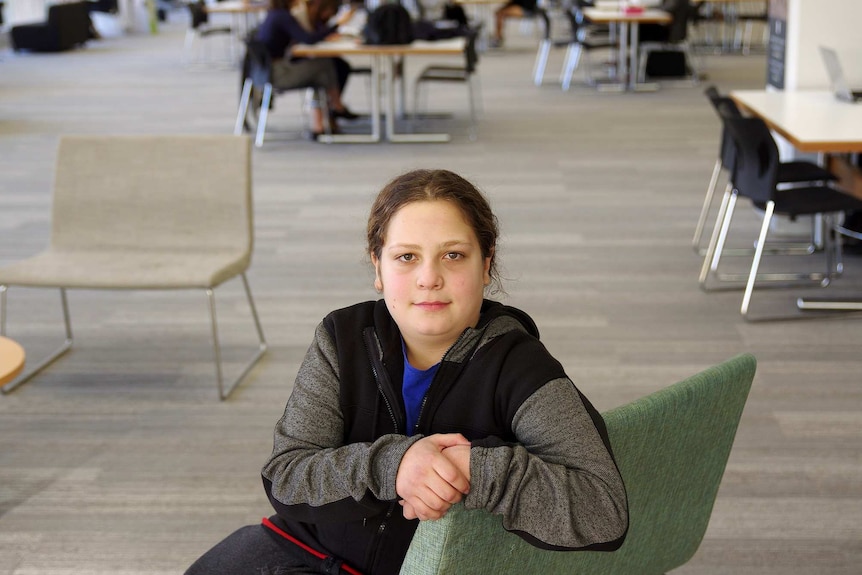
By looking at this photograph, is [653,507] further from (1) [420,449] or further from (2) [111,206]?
(2) [111,206]

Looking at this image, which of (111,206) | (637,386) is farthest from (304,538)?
(111,206)

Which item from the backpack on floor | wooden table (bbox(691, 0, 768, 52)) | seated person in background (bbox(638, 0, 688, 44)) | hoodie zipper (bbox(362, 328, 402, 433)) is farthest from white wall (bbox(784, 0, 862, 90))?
wooden table (bbox(691, 0, 768, 52))

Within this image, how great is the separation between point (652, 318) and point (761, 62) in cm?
911

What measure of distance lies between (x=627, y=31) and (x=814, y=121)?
732 cm

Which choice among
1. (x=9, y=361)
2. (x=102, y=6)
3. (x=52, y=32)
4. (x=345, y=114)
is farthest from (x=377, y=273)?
(x=102, y=6)

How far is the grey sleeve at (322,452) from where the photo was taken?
145cm

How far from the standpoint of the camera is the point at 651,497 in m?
1.59

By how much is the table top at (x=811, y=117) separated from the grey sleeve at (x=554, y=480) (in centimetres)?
304

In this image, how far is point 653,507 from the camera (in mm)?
1615

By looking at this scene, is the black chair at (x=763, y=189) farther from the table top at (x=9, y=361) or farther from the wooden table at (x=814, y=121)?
the table top at (x=9, y=361)

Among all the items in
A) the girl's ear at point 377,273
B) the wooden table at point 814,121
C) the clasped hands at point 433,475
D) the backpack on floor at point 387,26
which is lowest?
the wooden table at point 814,121

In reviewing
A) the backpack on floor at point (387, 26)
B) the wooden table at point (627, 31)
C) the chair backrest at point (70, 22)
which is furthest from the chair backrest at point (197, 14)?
the backpack on floor at point (387, 26)

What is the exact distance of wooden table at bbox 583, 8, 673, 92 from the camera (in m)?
10.6

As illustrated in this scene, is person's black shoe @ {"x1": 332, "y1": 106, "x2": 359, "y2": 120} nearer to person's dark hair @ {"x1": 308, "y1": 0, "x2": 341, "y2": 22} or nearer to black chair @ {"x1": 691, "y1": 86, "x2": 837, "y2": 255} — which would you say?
person's dark hair @ {"x1": 308, "y1": 0, "x2": 341, "y2": 22}
